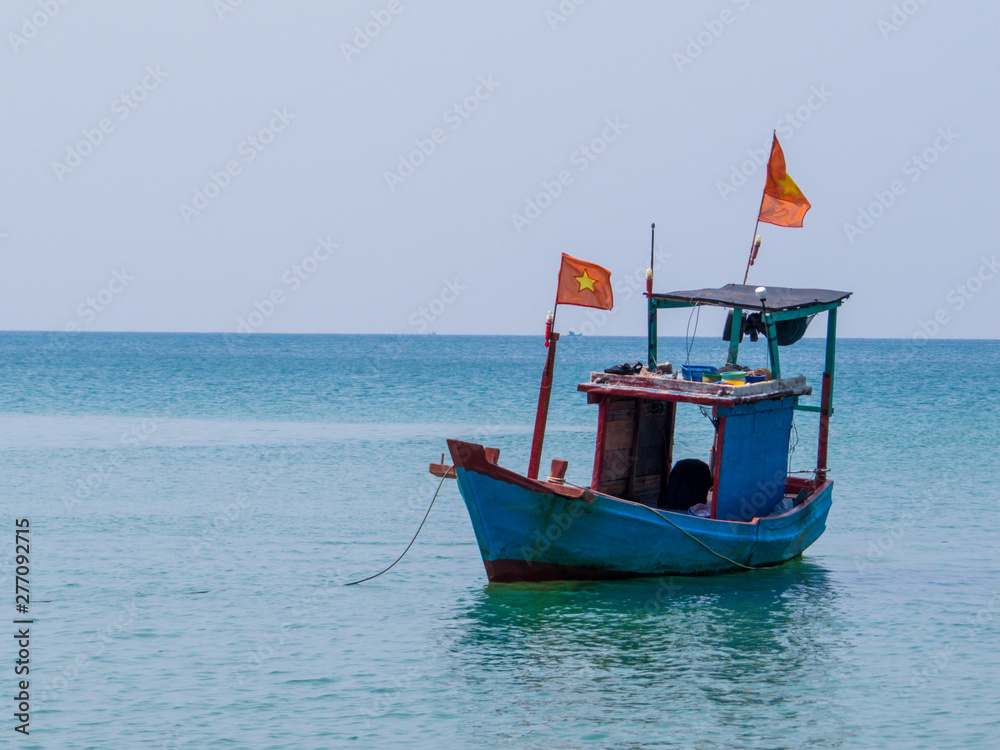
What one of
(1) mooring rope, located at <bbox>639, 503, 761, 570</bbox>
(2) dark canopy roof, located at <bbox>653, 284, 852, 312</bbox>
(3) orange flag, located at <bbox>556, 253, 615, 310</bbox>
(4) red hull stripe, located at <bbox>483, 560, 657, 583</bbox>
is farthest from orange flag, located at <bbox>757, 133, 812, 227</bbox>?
(4) red hull stripe, located at <bbox>483, 560, 657, 583</bbox>

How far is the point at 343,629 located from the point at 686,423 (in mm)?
35005

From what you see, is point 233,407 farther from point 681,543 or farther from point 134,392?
point 681,543

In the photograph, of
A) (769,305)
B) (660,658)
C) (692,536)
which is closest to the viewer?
(660,658)

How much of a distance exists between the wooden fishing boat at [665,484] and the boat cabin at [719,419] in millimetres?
20

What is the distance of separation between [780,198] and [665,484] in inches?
182

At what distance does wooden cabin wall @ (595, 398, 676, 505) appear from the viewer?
16578 mm

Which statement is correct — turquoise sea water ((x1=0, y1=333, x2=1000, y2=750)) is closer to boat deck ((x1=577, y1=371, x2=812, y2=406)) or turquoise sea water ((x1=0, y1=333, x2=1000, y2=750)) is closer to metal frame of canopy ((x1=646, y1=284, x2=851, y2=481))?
boat deck ((x1=577, y1=371, x2=812, y2=406))

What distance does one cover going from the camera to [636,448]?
1706 cm

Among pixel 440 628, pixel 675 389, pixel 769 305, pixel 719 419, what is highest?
pixel 769 305

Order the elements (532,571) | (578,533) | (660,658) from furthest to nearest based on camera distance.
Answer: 1. (532,571)
2. (578,533)
3. (660,658)

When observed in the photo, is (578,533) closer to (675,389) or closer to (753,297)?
(675,389)

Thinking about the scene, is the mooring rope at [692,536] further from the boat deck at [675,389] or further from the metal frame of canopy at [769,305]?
the metal frame of canopy at [769,305]

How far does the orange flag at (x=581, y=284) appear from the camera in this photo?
583 inches

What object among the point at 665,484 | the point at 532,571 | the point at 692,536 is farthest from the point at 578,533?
the point at 665,484
